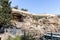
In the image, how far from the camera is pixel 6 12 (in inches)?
925

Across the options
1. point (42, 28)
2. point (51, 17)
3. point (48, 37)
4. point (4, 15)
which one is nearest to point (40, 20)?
point (51, 17)

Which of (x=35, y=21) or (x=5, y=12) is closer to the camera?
(x=5, y=12)

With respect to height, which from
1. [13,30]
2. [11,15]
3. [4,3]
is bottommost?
[13,30]

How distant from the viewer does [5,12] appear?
23406 mm

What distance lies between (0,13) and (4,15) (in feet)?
2.14

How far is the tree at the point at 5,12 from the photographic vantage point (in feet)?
74.0

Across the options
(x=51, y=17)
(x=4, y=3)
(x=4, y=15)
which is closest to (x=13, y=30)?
(x=4, y=15)

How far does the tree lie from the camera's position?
2256cm

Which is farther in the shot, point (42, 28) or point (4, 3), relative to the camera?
point (4, 3)

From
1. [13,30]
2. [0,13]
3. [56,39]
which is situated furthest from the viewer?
[0,13]

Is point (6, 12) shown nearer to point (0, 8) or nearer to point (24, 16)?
point (0, 8)

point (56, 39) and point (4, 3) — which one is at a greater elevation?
point (4, 3)

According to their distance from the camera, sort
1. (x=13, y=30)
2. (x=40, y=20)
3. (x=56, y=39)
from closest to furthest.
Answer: (x=56, y=39) → (x=13, y=30) → (x=40, y=20)

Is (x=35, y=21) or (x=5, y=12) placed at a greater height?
(x=5, y=12)
